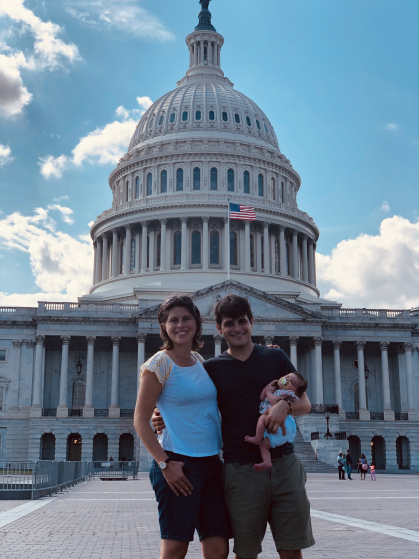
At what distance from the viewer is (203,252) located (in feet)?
270

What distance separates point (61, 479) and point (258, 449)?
80.0 ft

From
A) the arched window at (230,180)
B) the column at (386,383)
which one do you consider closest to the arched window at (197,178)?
the arched window at (230,180)

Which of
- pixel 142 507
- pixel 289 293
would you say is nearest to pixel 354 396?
pixel 289 293

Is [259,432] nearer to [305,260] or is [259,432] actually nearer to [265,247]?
[265,247]

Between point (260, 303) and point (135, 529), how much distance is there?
2090 inches

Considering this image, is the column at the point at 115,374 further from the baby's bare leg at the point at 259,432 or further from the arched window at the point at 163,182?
the baby's bare leg at the point at 259,432

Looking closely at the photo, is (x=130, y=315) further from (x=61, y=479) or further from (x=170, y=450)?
(x=170, y=450)

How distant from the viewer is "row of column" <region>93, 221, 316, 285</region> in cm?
8331

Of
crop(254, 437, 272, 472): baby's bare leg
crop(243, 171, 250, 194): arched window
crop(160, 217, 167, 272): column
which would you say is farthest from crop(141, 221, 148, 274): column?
crop(254, 437, 272, 472): baby's bare leg

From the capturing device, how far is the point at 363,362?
7012 cm

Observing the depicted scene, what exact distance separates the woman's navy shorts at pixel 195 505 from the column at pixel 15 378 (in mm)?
65205

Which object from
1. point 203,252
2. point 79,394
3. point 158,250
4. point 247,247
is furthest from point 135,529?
point 158,250

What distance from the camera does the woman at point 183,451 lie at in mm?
6504

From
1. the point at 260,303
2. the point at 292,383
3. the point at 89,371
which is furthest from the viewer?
the point at 260,303
